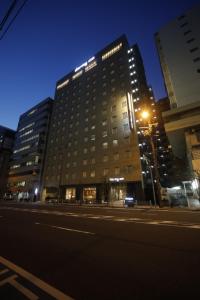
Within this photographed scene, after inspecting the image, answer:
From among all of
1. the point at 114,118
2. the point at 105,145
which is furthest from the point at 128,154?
the point at 114,118

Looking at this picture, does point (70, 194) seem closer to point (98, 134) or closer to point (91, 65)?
point (98, 134)

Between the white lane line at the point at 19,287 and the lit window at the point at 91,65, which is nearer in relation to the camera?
the white lane line at the point at 19,287

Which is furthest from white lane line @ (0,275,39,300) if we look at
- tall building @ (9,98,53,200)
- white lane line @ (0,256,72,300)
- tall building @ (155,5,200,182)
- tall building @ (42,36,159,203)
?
tall building @ (9,98,53,200)

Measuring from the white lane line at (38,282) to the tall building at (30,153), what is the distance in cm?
6383

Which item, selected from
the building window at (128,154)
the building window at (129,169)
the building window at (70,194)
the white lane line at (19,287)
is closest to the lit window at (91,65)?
the building window at (128,154)

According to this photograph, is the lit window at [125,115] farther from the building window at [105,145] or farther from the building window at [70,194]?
the building window at [70,194]

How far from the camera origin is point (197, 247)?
15.6 feet

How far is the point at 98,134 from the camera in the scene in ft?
174

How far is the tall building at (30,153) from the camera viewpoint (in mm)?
67125

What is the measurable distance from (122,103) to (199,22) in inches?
1144

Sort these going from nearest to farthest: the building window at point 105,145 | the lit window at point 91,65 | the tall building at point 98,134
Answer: the tall building at point 98,134 < the building window at point 105,145 < the lit window at point 91,65

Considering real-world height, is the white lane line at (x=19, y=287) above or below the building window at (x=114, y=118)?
below

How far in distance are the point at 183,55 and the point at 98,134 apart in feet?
104

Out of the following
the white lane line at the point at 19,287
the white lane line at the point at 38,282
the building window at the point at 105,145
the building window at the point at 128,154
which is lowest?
the white lane line at the point at 19,287
